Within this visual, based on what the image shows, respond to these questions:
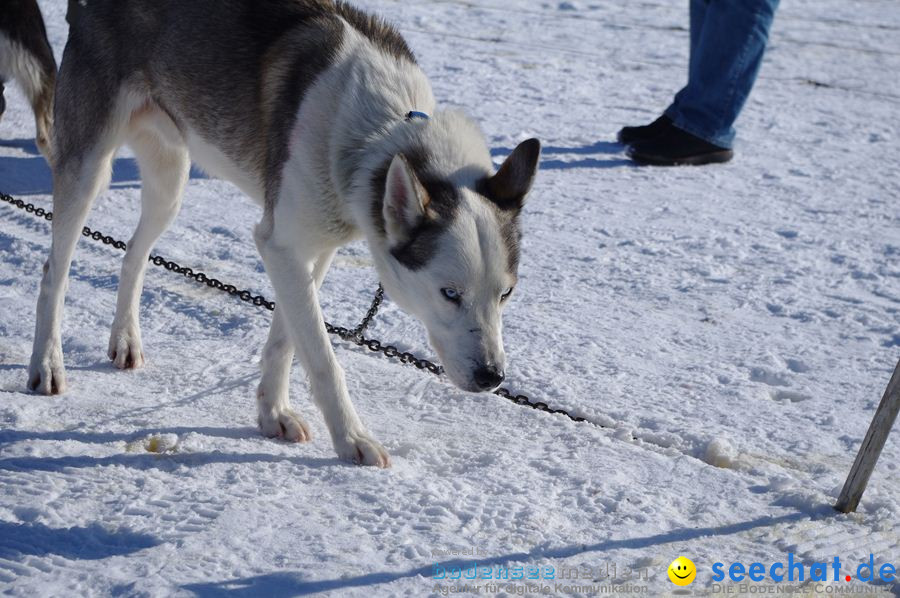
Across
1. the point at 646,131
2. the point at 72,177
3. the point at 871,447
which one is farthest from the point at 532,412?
the point at 646,131

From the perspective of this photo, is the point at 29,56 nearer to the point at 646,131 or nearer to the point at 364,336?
the point at 364,336

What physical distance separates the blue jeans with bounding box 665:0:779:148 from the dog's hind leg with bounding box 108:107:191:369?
3752 millimetres

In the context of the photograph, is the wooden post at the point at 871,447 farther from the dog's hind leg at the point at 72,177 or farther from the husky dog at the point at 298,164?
the dog's hind leg at the point at 72,177

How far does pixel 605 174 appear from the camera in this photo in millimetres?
6363

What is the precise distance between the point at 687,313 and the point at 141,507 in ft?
8.59

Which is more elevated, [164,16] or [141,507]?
[164,16]

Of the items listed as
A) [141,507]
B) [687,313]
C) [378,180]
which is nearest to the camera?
[141,507]

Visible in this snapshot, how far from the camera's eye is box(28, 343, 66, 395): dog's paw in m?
3.54

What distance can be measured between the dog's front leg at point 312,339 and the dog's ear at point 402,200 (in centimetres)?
40

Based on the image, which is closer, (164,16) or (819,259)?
(164,16)

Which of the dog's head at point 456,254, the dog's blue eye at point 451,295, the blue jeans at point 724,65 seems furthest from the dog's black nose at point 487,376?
the blue jeans at point 724,65

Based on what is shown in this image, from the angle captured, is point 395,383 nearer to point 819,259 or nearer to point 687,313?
point 687,313

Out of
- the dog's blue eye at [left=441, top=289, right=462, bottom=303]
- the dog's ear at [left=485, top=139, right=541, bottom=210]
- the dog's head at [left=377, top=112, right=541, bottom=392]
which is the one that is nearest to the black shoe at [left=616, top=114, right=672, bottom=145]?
the dog's ear at [left=485, top=139, right=541, bottom=210]

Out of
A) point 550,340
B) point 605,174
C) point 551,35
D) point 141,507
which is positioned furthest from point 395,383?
point 551,35
